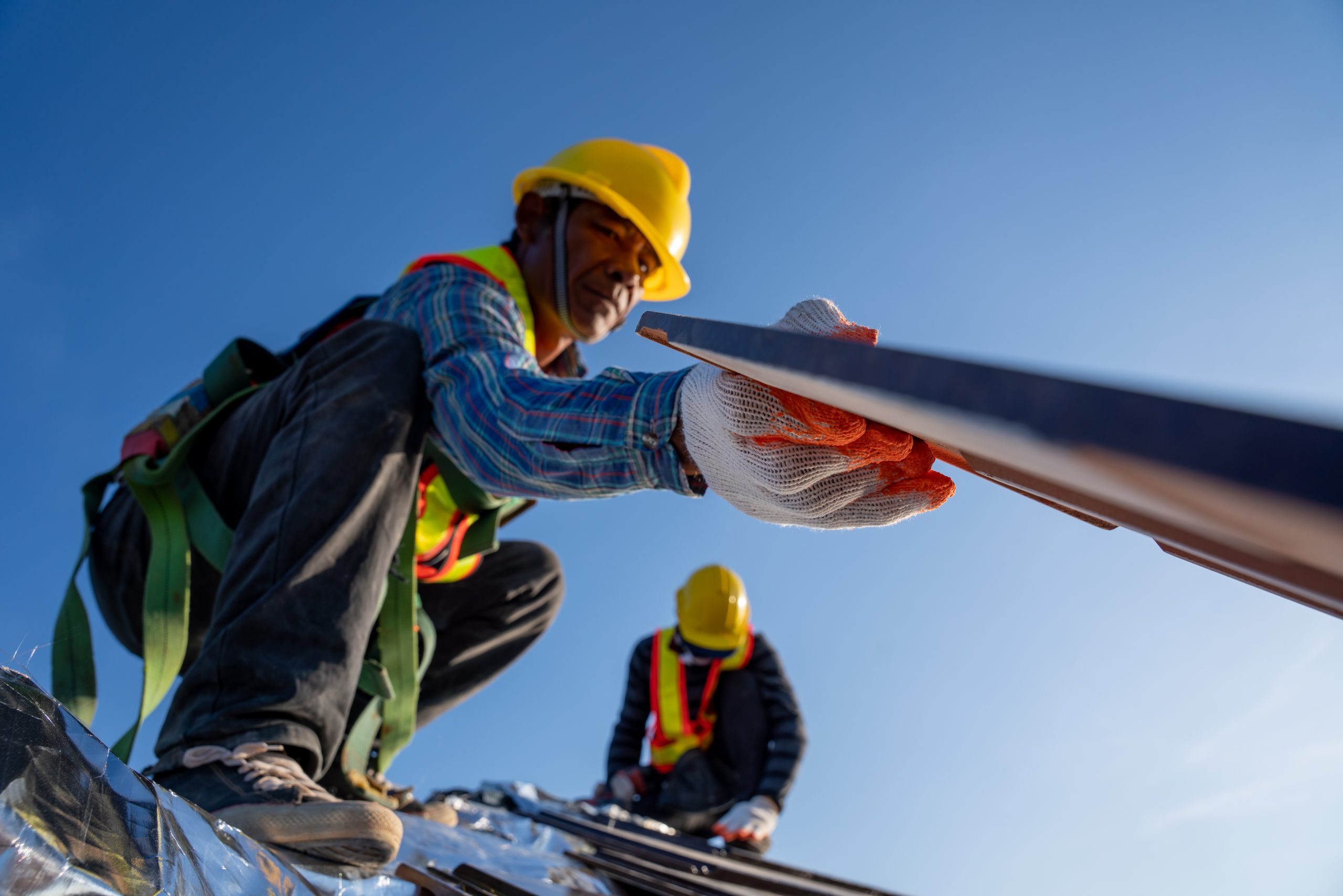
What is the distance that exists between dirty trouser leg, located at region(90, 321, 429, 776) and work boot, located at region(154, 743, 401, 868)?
63 millimetres

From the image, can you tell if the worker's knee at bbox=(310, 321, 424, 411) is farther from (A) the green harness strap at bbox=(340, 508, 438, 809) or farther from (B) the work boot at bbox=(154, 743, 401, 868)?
(B) the work boot at bbox=(154, 743, 401, 868)

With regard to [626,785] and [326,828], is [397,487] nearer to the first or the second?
[326,828]

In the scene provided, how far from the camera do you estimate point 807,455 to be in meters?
1.21

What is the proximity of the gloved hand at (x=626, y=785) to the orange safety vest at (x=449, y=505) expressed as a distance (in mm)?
3544

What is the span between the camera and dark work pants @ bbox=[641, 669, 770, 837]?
5742 mm

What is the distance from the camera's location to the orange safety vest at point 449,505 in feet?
8.23

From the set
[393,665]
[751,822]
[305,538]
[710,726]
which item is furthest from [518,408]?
[710,726]

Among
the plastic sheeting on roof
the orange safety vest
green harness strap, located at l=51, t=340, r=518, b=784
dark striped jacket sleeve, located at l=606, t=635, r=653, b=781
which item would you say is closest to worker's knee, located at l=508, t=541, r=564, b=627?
the orange safety vest

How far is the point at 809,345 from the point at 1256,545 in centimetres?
40

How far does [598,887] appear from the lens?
1773mm

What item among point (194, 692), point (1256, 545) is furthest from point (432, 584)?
point (1256, 545)

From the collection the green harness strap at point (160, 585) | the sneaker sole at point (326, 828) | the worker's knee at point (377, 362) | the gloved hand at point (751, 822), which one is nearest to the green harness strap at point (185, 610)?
the green harness strap at point (160, 585)

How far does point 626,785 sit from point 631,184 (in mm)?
4233

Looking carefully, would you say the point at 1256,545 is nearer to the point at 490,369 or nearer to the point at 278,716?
the point at 278,716
